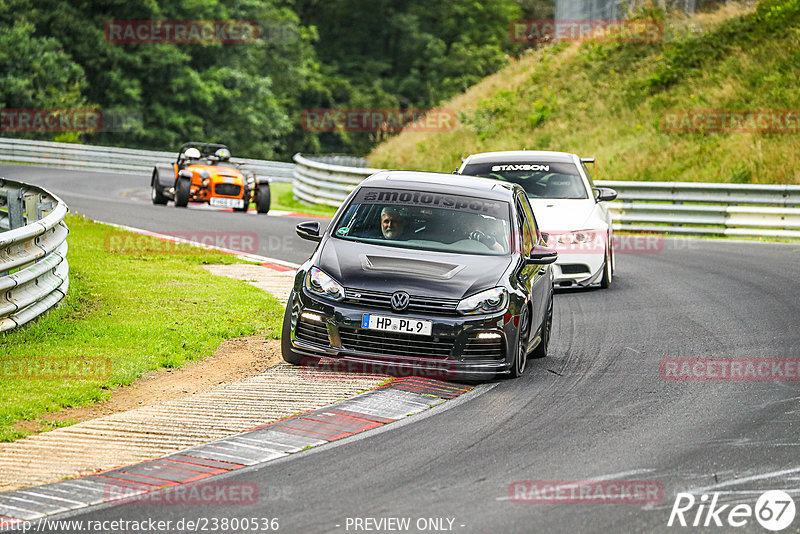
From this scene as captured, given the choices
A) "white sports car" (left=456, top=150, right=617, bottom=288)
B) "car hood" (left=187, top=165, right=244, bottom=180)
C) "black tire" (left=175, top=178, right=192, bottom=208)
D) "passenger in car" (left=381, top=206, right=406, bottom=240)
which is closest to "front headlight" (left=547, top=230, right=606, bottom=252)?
"white sports car" (left=456, top=150, right=617, bottom=288)

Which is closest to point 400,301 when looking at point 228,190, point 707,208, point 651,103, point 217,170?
point 707,208

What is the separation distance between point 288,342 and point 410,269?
119 centimetres

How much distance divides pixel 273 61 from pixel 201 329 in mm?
49508

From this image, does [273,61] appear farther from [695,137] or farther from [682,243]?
[682,243]

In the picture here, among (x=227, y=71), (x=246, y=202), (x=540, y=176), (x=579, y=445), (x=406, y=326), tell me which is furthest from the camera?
(x=227, y=71)

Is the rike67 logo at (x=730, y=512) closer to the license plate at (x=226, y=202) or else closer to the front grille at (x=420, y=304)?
the front grille at (x=420, y=304)

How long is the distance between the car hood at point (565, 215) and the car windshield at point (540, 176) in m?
0.20

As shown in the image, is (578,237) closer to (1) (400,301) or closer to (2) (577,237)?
(2) (577,237)

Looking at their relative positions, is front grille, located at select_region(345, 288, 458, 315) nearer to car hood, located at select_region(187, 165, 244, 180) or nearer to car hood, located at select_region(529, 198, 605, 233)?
car hood, located at select_region(529, 198, 605, 233)

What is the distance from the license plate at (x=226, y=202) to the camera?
24.1m

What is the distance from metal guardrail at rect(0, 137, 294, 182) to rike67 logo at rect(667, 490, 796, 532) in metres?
35.4

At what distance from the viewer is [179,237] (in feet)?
61.1

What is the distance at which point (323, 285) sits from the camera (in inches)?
343

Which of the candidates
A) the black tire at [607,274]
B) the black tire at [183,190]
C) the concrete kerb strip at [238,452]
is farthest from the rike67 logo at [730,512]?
the black tire at [183,190]
